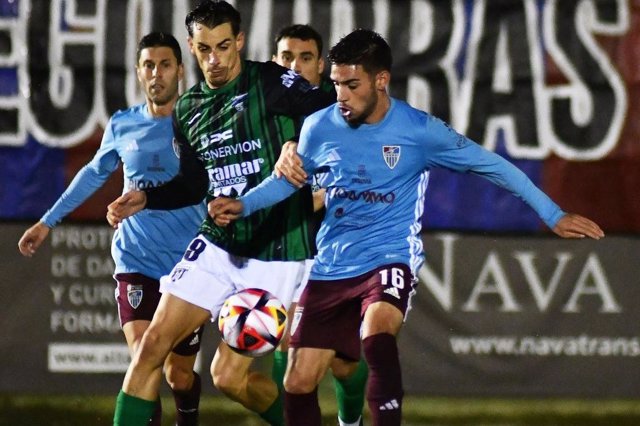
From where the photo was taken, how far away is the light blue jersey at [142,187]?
6918 mm

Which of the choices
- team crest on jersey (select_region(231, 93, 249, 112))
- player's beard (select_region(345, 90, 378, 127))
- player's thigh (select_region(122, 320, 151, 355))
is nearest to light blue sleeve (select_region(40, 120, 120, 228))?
player's thigh (select_region(122, 320, 151, 355))

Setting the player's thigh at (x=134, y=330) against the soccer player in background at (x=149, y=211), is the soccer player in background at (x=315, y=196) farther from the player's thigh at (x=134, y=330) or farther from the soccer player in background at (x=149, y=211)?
the player's thigh at (x=134, y=330)

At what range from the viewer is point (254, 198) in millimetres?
5844

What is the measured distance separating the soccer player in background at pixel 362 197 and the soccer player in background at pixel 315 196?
0.38 metres

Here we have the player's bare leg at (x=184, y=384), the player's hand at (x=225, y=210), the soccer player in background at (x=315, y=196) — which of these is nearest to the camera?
the player's hand at (x=225, y=210)

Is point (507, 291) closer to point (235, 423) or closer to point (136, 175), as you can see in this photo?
point (235, 423)

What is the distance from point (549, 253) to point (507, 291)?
336 mm

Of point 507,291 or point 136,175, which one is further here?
point 507,291

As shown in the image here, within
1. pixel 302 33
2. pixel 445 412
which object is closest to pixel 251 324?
pixel 302 33

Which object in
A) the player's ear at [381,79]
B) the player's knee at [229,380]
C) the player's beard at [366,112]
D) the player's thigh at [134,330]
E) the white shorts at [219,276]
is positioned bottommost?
the player's knee at [229,380]

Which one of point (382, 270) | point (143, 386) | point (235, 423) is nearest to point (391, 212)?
point (382, 270)

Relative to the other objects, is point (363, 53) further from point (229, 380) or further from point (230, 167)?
point (229, 380)

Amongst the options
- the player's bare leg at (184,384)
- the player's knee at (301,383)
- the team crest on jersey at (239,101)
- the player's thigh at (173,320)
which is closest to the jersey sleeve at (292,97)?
the team crest on jersey at (239,101)

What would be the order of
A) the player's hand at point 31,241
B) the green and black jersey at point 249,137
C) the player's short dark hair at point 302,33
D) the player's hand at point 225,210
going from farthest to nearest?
1. the player's short dark hair at point 302,33
2. the player's hand at point 31,241
3. the green and black jersey at point 249,137
4. the player's hand at point 225,210
